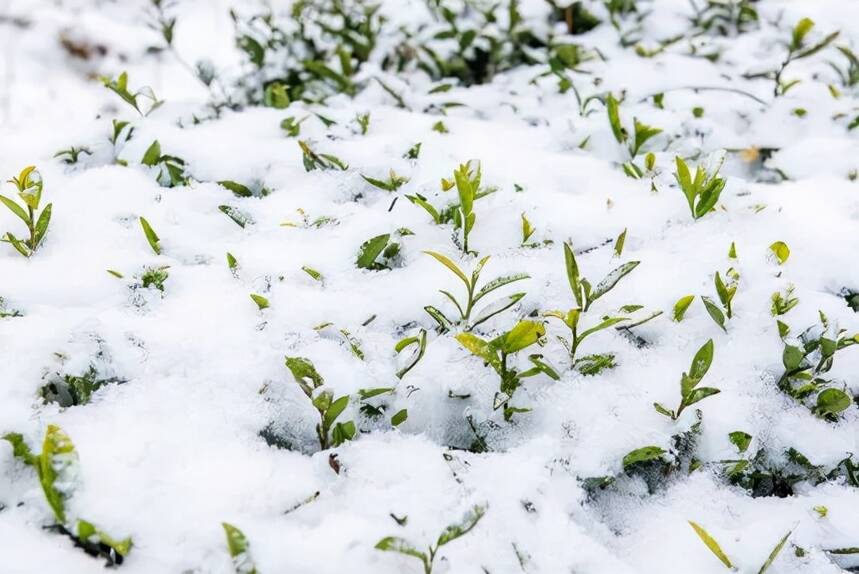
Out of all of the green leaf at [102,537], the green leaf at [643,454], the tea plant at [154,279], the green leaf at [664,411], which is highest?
the tea plant at [154,279]

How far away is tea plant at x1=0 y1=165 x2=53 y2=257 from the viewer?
5.02ft

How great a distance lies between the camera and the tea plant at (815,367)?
129cm

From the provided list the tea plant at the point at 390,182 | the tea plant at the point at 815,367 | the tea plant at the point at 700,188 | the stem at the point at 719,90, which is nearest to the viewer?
the tea plant at the point at 815,367

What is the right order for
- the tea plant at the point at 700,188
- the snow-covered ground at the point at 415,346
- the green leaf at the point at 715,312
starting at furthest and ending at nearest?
the tea plant at the point at 700,188 → the green leaf at the point at 715,312 → the snow-covered ground at the point at 415,346

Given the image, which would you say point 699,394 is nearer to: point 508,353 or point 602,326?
point 602,326

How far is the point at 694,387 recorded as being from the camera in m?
1.27

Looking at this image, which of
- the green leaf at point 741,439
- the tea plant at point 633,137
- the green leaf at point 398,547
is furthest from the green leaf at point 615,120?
the green leaf at point 398,547

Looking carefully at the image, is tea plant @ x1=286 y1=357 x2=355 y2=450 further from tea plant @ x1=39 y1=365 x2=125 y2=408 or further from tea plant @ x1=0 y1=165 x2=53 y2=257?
tea plant @ x1=0 y1=165 x2=53 y2=257

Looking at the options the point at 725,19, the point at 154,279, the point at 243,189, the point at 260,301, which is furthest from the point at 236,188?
the point at 725,19

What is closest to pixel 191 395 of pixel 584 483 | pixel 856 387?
pixel 584 483

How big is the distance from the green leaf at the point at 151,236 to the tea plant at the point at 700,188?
51.0 inches

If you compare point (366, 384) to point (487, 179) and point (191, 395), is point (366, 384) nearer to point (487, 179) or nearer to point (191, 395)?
point (191, 395)

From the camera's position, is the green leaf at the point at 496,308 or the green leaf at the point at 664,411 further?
the green leaf at the point at 496,308

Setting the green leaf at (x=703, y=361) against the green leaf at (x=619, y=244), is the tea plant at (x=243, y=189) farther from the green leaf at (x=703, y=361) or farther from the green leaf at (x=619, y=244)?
the green leaf at (x=703, y=361)
